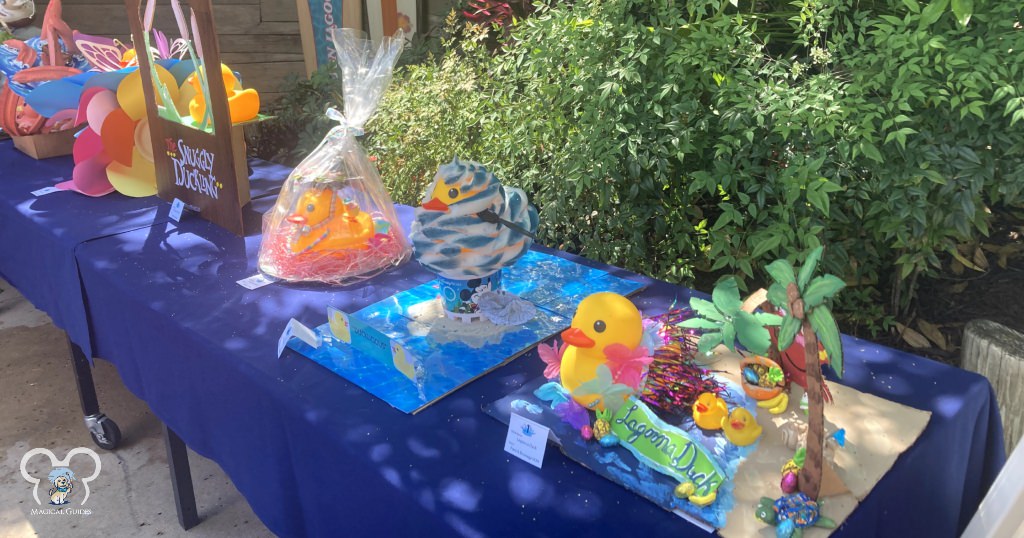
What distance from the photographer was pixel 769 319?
97cm

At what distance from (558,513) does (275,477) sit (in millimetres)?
597

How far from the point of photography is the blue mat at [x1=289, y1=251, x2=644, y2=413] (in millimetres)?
1277

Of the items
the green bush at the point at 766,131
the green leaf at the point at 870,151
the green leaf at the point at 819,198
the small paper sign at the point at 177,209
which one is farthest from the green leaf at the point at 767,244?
the small paper sign at the point at 177,209

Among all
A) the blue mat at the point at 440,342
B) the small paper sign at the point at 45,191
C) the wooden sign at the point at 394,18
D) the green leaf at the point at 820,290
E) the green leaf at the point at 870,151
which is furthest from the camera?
the wooden sign at the point at 394,18

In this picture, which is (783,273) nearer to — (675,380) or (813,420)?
(813,420)

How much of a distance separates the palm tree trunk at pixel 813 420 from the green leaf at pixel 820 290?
0.03 m

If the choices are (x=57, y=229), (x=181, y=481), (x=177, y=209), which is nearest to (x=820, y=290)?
(x=181, y=481)

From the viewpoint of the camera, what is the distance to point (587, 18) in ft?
7.61

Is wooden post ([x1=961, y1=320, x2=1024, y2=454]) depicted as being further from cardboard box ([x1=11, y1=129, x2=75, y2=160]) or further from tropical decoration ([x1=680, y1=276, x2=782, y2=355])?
cardboard box ([x1=11, y1=129, x2=75, y2=160])

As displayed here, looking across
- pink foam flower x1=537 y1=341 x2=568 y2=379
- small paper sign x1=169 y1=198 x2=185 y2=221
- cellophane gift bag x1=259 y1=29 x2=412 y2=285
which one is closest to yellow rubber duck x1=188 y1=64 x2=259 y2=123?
small paper sign x1=169 y1=198 x2=185 y2=221

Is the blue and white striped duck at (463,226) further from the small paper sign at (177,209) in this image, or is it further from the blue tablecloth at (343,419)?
the small paper sign at (177,209)

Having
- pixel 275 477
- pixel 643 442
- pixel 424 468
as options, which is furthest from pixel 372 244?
→ pixel 643 442

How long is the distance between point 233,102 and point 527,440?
1.67m

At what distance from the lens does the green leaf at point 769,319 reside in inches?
37.6
